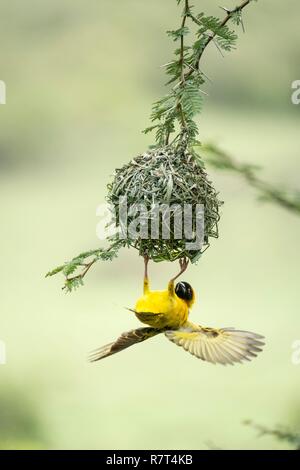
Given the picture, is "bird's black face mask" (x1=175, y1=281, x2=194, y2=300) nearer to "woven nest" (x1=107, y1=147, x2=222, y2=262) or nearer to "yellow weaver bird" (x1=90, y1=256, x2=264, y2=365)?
"yellow weaver bird" (x1=90, y1=256, x2=264, y2=365)

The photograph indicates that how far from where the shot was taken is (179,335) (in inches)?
98.7

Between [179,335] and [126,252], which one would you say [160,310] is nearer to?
[179,335]

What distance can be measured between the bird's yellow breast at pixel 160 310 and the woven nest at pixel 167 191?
0.36ft

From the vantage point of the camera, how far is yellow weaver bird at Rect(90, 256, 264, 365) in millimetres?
2414

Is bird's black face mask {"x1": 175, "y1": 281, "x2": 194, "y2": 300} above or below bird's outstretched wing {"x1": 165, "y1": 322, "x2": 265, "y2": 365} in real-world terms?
above

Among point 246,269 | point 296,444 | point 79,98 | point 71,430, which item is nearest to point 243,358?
point 296,444

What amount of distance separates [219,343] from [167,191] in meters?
0.46

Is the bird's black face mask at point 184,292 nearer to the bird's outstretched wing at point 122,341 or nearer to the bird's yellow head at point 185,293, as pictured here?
the bird's yellow head at point 185,293

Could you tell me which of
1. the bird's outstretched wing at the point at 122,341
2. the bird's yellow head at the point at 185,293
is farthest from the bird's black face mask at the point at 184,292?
the bird's outstretched wing at the point at 122,341

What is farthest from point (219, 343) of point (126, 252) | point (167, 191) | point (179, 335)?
point (126, 252)

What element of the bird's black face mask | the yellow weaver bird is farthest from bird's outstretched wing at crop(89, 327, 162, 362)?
the bird's black face mask

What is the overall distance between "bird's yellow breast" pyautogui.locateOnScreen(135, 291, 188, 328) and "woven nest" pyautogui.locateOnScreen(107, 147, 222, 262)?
0.11 meters

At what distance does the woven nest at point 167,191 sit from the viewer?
2418mm

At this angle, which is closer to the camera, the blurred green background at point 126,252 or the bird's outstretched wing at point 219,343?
the bird's outstretched wing at point 219,343
